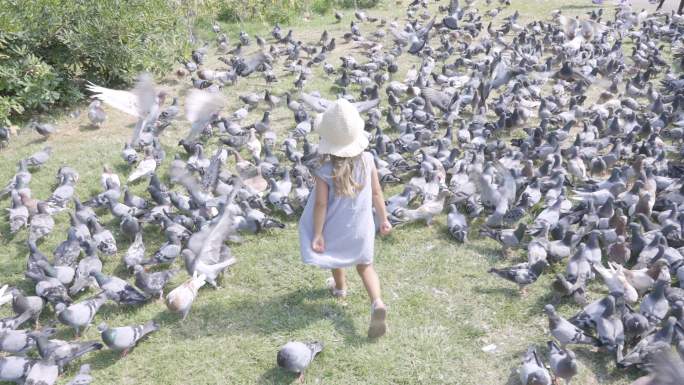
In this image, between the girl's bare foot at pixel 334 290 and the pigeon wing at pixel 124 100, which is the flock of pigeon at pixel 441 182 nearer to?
the pigeon wing at pixel 124 100

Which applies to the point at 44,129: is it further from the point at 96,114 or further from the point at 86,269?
the point at 86,269

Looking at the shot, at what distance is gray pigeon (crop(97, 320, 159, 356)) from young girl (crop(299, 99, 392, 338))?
151 centimetres

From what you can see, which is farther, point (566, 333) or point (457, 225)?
point (457, 225)

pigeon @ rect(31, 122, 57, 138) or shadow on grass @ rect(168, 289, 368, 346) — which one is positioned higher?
pigeon @ rect(31, 122, 57, 138)

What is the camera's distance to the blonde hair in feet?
14.0

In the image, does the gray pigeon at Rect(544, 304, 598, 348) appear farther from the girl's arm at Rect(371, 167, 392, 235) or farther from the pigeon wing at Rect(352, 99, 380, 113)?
the pigeon wing at Rect(352, 99, 380, 113)

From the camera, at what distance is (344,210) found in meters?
4.48

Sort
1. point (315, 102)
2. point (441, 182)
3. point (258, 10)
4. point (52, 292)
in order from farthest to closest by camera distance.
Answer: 1. point (258, 10)
2. point (315, 102)
3. point (441, 182)
4. point (52, 292)

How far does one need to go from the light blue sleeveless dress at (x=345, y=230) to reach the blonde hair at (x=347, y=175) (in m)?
0.03

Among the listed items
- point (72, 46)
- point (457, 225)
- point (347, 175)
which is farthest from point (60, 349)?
point (72, 46)

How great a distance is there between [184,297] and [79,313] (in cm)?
86

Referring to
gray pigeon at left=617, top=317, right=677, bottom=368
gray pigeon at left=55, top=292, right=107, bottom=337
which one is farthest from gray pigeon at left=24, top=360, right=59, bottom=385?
gray pigeon at left=617, top=317, right=677, bottom=368

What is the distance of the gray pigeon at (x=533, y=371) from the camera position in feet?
13.5

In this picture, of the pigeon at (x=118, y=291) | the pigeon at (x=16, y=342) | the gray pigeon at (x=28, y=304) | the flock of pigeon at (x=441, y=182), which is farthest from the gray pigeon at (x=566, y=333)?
the gray pigeon at (x=28, y=304)
